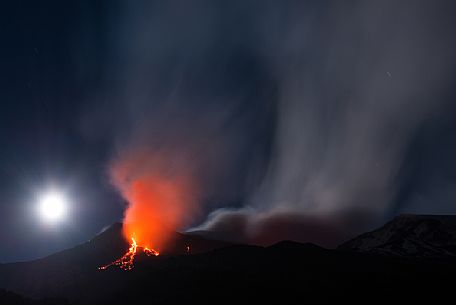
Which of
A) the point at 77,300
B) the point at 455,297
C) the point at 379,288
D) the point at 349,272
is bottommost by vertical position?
the point at 455,297

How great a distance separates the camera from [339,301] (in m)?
147

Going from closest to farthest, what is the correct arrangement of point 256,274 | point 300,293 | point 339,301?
point 339,301 → point 300,293 → point 256,274

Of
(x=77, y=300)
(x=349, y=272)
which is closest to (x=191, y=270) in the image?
(x=77, y=300)

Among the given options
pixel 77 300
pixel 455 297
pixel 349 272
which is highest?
pixel 77 300

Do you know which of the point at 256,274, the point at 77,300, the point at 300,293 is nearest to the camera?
the point at 300,293

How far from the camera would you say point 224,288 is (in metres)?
166

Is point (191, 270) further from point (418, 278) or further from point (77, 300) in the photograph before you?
point (418, 278)

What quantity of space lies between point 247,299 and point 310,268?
185ft

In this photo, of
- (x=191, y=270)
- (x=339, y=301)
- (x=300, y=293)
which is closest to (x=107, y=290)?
(x=191, y=270)

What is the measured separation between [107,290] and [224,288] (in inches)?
2641

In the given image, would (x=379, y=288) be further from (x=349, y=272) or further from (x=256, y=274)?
(x=256, y=274)

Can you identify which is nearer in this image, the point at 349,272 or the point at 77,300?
the point at 77,300

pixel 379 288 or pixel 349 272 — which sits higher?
pixel 349 272

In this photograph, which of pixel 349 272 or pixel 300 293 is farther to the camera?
pixel 349 272
